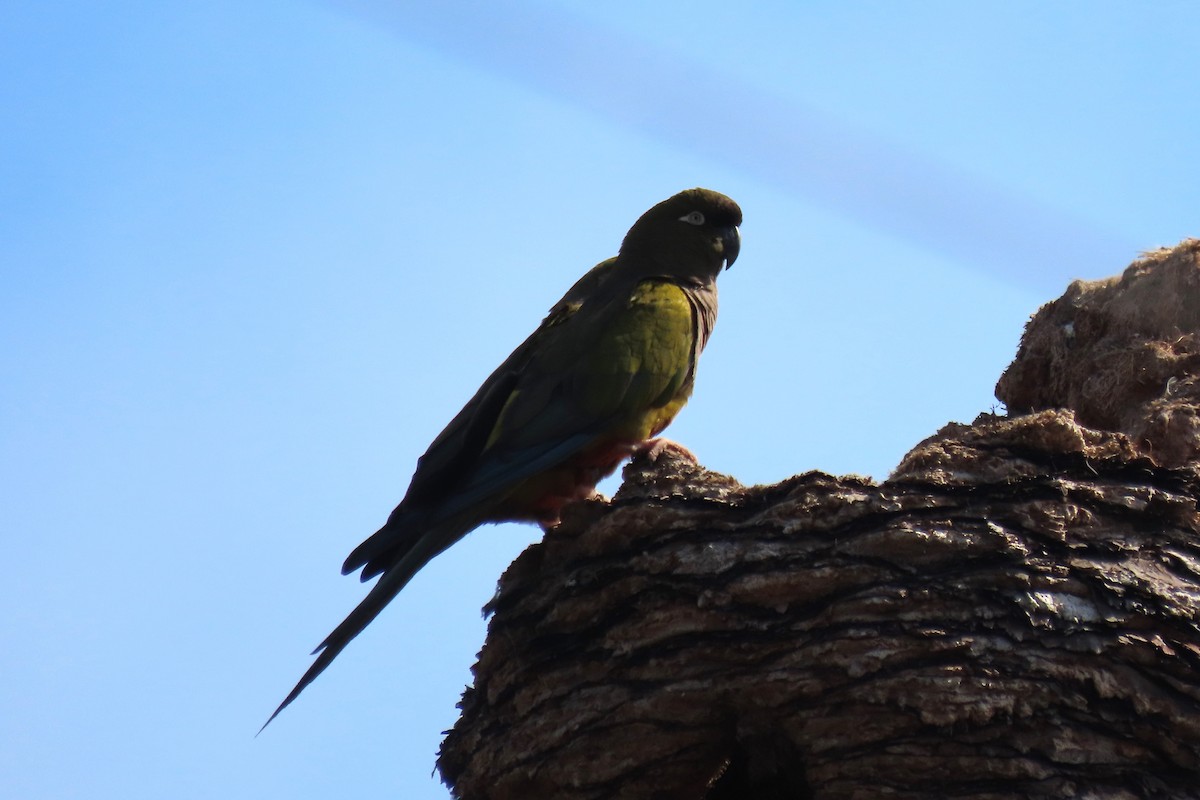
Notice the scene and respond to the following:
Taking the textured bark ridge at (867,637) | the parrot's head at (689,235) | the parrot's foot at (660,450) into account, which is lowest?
the textured bark ridge at (867,637)

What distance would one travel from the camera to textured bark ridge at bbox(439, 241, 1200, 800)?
404 cm

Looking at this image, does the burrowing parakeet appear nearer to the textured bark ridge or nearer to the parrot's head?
the parrot's head

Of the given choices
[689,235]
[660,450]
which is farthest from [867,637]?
[689,235]

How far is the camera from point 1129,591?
4195 millimetres

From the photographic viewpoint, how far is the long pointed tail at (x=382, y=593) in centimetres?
489

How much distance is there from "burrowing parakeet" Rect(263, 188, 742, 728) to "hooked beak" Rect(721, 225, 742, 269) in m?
0.65

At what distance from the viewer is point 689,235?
698 centimetres

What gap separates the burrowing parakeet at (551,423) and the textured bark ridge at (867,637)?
1.76 ft

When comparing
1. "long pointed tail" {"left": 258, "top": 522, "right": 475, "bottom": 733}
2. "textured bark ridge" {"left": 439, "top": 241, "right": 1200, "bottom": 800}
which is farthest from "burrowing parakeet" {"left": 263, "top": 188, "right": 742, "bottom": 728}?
"textured bark ridge" {"left": 439, "top": 241, "right": 1200, "bottom": 800}

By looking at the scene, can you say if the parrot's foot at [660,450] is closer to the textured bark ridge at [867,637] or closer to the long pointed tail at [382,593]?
the textured bark ridge at [867,637]

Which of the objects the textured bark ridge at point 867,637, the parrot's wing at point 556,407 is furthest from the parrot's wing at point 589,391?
the textured bark ridge at point 867,637

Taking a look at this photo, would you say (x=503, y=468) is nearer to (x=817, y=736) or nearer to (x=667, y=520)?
(x=667, y=520)

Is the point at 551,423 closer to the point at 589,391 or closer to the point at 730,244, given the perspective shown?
the point at 589,391

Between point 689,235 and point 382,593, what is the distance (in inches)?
107
